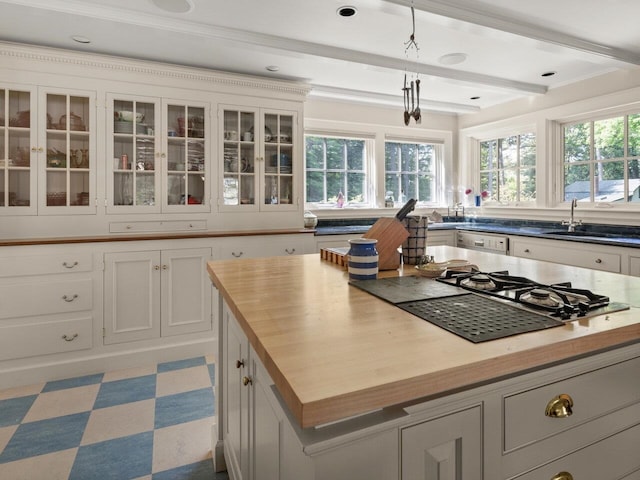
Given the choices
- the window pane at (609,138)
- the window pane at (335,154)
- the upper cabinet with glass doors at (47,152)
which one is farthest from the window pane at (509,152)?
the upper cabinet with glass doors at (47,152)

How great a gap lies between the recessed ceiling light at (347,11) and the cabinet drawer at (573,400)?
225 centimetres

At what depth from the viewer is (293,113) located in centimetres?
354

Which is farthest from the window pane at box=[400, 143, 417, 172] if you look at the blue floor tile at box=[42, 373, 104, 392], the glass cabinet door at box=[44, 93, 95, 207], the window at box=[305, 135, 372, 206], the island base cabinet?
the island base cabinet

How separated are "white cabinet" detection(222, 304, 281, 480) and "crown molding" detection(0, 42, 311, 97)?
2382 mm

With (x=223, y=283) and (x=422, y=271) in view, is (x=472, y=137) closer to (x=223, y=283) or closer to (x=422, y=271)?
(x=422, y=271)

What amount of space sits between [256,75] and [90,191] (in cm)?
170

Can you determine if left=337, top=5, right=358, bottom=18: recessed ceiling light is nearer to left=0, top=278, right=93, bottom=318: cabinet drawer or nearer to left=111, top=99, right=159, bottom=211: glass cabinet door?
left=111, top=99, right=159, bottom=211: glass cabinet door

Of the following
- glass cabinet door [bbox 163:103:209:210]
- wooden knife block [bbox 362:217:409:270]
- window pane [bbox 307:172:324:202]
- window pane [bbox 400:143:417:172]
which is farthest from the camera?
window pane [bbox 400:143:417:172]

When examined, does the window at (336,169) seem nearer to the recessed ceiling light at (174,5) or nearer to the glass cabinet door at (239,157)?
the glass cabinet door at (239,157)

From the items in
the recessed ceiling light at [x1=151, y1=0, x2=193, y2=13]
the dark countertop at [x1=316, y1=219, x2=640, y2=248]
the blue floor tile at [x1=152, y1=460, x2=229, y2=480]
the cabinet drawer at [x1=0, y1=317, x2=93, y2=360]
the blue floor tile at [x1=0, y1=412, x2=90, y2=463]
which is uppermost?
the recessed ceiling light at [x1=151, y1=0, x2=193, y2=13]

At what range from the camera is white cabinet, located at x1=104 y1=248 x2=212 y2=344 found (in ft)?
9.12

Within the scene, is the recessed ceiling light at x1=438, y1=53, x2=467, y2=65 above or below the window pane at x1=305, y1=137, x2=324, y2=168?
above

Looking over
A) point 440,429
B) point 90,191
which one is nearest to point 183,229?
point 90,191

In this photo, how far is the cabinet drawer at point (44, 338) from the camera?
2.50 m
